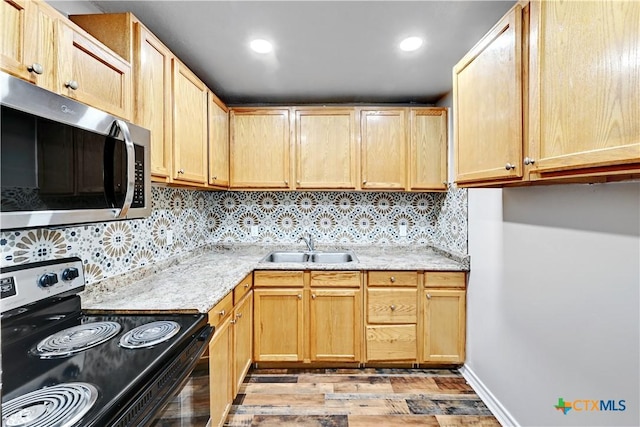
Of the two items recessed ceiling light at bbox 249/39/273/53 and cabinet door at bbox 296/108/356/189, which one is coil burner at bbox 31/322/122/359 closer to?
recessed ceiling light at bbox 249/39/273/53

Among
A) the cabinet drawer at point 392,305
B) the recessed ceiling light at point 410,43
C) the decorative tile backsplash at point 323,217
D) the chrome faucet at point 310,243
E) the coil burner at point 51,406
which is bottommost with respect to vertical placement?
the cabinet drawer at point 392,305

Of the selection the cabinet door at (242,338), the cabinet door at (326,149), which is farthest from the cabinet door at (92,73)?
the cabinet door at (326,149)

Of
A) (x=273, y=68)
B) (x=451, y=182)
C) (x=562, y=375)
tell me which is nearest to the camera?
(x=562, y=375)

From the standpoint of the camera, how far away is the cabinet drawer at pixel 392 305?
2477 millimetres

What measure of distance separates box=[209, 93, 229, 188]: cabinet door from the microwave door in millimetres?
1177

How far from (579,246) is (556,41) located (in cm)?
81

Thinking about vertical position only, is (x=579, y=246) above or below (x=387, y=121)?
below

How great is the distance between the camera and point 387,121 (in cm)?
280

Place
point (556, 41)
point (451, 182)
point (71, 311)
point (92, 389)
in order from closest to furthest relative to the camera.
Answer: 1. point (92, 389)
2. point (556, 41)
3. point (71, 311)
4. point (451, 182)

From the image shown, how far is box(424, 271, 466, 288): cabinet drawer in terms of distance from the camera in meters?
Answer: 2.46

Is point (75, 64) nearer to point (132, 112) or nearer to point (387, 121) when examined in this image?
point (132, 112)

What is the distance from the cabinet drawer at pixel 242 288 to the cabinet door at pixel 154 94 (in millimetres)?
797

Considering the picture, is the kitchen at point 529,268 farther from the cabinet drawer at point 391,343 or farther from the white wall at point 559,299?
the cabinet drawer at point 391,343

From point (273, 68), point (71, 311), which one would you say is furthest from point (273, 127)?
point (71, 311)
